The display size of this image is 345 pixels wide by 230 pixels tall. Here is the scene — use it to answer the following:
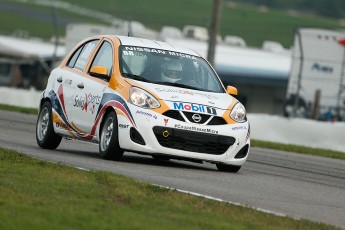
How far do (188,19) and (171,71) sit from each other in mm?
86905

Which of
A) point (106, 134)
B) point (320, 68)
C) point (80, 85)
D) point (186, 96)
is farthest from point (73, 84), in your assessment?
point (320, 68)

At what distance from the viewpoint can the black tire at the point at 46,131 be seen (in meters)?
15.9

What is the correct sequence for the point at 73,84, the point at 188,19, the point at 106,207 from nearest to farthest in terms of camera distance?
1. the point at 106,207
2. the point at 73,84
3. the point at 188,19

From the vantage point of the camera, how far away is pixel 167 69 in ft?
49.3

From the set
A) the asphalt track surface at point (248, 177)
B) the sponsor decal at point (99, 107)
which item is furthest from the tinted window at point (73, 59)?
the asphalt track surface at point (248, 177)

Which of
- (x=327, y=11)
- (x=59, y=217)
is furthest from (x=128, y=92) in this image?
(x=327, y=11)

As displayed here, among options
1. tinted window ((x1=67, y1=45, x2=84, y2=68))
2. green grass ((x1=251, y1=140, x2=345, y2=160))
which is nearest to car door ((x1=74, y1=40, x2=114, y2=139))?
tinted window ((x1=67, y1=45, x2=84, y2=68))

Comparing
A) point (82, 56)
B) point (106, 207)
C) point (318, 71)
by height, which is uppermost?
point (106, 207)

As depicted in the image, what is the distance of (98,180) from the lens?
11.3 meters

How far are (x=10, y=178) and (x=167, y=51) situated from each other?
4954mm

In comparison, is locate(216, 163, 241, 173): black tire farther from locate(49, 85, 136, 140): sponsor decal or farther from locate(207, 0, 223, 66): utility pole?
locate(207, 0, 223, 66): utility pole

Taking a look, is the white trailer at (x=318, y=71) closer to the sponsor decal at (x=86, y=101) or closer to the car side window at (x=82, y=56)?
the car side window at (x=82, y=56)

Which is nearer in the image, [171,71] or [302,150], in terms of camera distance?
[171,71]

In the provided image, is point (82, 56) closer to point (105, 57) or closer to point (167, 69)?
point (105, 57)
